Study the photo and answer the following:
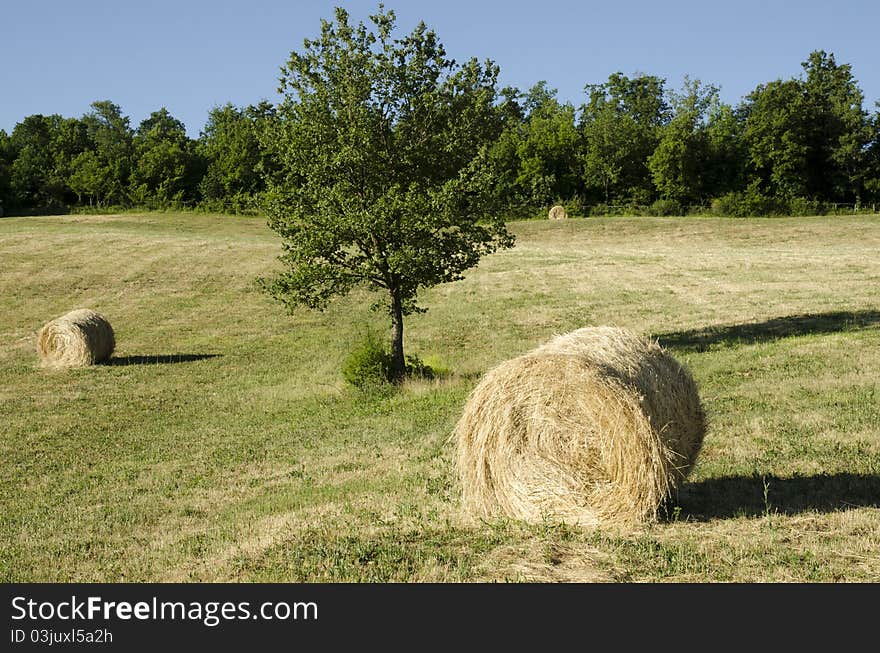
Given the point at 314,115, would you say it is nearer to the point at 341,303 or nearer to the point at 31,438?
the point at 31,438

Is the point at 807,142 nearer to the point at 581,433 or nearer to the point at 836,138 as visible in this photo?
the point at 836,138

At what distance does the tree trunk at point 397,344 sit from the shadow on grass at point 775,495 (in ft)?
39.3

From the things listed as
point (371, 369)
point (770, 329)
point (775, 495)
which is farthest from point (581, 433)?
point (770, 329)

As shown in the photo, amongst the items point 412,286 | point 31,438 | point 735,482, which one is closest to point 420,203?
point 412,286

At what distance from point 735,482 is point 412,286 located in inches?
505

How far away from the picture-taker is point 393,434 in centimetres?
1509

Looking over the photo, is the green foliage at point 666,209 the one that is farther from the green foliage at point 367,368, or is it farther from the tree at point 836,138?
the green foliage at point 367,368

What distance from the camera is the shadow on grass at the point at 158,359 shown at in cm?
2619

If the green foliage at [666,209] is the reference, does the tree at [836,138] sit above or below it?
above

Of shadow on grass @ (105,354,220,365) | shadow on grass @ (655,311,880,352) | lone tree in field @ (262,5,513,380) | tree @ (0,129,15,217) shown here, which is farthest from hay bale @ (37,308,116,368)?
tree @ (0,129,15,217)

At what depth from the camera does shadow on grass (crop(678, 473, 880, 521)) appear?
9102mm

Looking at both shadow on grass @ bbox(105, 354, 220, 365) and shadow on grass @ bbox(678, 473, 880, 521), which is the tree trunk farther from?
shadow on grass @ bbox(678, 473, 880, 521)

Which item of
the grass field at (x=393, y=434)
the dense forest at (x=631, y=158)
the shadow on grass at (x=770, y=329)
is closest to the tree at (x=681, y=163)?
the dense forest at (x=631, y=158)

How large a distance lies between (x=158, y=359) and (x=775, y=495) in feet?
70.7
